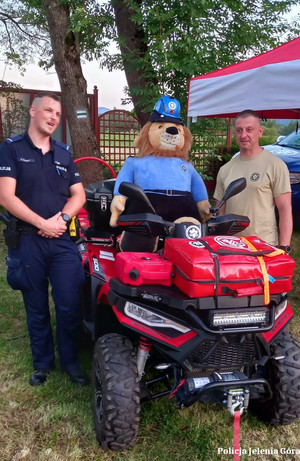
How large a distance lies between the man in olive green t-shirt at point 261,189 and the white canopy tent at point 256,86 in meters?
0.59

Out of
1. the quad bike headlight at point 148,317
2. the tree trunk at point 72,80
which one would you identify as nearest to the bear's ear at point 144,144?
the quad bike headlight at point 148,317

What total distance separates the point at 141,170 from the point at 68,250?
0.71 metres

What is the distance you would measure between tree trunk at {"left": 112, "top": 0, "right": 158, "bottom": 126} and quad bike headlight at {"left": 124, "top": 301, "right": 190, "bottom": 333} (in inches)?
203

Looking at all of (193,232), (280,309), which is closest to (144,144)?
(193,232)

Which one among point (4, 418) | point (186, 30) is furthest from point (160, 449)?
Answer: point (186, 30)

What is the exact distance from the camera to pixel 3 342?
3453 mm

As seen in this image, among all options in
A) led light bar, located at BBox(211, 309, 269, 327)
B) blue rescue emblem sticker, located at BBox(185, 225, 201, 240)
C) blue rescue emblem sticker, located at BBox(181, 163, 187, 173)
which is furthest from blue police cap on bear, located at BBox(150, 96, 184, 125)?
led light bar, located at BBox(211, 309, 269, 327)

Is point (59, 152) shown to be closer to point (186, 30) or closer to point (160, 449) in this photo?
point (160, 449)

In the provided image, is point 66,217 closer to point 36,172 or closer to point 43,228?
point 43,228

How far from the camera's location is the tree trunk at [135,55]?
6.65m

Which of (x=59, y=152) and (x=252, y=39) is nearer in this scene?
(x=59, y=152)

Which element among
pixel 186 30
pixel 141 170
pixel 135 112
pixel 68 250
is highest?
pixel 186 30

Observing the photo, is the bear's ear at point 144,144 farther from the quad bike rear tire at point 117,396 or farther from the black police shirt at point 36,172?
the quad bike rear tire at point 117,396

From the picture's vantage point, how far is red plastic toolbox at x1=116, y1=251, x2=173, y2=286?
6.36 feet
